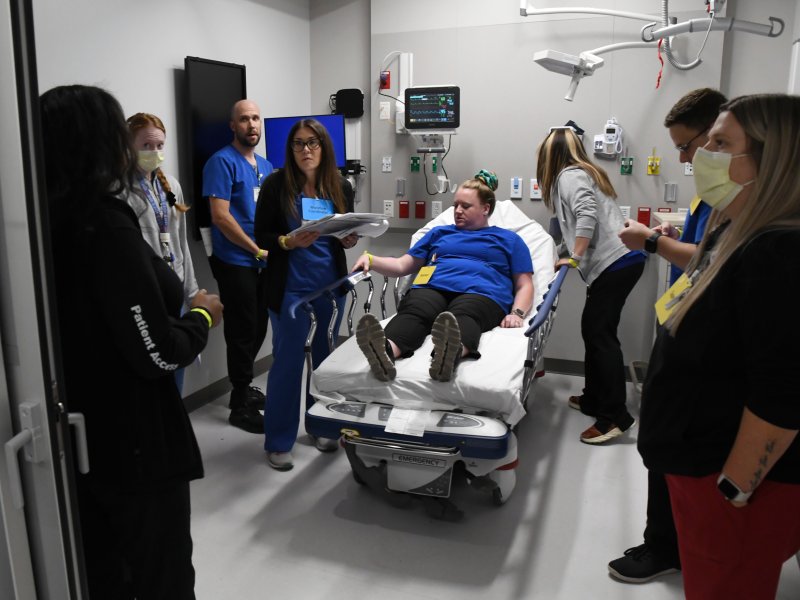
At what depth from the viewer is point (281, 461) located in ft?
10.0

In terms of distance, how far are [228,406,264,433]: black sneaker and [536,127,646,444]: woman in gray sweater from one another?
5.66 feet

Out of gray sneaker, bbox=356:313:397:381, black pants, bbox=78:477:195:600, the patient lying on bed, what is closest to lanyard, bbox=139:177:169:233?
the patient lying on bed

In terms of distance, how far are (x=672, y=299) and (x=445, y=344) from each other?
1036mm

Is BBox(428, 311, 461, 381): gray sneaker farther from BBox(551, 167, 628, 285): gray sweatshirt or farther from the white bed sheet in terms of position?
BBox(551, 167, 628, 285): gray sweatshirt

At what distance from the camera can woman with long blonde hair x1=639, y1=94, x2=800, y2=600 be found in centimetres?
113

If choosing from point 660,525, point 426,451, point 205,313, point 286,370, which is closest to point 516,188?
point 286,370

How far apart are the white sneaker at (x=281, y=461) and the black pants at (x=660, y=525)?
1597 mm

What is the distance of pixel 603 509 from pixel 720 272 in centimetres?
179

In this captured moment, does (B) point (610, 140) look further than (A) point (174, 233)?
Yes

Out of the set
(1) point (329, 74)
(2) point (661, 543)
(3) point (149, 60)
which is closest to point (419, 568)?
(2) point (661, 543)

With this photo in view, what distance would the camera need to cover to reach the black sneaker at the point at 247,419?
3.51 metres

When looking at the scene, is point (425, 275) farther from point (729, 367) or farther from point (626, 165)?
point (729, 367)

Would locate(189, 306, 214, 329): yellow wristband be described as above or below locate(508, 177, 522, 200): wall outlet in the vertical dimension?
below

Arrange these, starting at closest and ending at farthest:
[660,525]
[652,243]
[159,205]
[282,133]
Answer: [652,243], [660,525], [159,205], [282,133]
